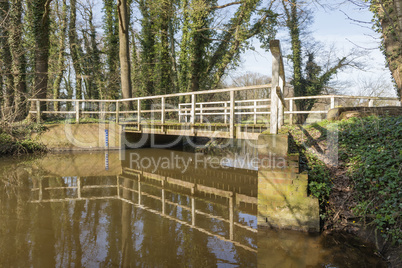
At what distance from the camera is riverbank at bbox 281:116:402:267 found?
3033 mm

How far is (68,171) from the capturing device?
711cm

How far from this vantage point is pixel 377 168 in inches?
145

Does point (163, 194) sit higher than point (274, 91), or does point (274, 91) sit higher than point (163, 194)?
point (274, 91)

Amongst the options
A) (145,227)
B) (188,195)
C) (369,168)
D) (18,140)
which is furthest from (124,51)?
(369,168)

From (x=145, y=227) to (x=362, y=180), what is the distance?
3274 mm

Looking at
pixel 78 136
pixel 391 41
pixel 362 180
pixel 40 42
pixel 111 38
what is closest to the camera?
pixel 362 180

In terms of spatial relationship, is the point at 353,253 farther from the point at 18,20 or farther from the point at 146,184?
the point at 18,20

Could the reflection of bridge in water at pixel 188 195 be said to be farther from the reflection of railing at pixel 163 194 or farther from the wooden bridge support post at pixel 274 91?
the wooden bridge support post at pixel 274 91

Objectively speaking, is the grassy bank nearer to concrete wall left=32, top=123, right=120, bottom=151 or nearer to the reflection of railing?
concrete wall left=32, top=123, right=120, bottom=151

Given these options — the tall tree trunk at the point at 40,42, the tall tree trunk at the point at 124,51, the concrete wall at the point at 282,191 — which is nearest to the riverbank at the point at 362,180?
the concrete wall at the point at 282,191

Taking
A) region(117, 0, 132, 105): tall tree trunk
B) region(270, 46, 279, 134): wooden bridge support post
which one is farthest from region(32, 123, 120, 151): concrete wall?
region(270, 46, 279, 134): wooden bridge support post

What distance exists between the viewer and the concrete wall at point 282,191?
11.5ft

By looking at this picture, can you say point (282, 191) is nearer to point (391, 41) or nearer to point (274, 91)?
point (274, 91)

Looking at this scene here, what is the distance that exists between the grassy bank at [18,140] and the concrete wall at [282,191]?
9.82m
